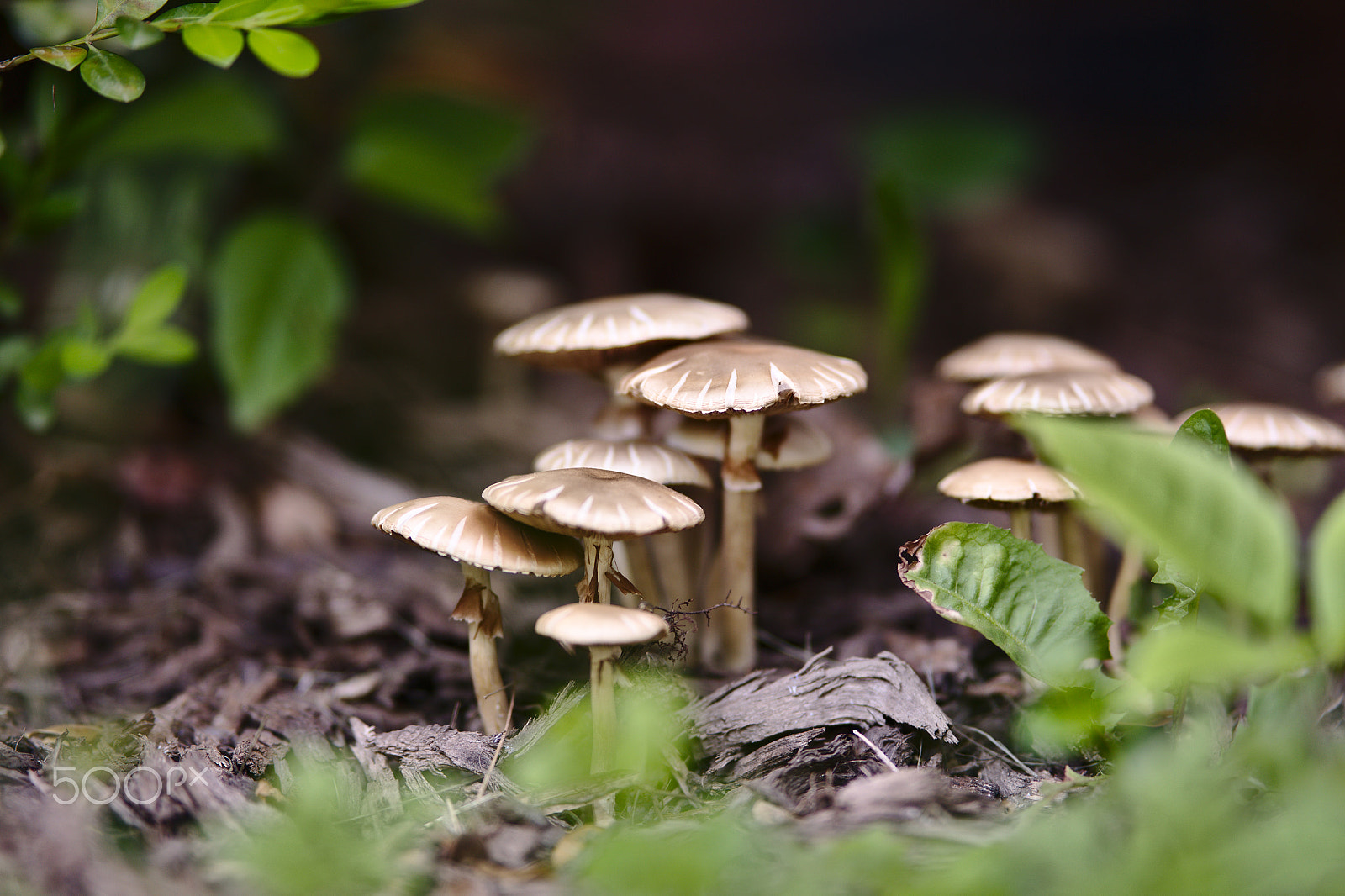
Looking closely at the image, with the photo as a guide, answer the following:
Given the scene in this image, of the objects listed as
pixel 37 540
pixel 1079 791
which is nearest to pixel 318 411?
pixel 37 540

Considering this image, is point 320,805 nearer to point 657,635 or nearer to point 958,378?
point 657,635

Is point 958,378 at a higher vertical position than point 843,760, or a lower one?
higher

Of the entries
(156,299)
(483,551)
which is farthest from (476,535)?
(156,299)

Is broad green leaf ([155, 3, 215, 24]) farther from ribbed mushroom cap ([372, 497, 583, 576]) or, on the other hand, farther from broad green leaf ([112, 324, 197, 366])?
ribbed mushroom cap ([372, 497, 583, 576])

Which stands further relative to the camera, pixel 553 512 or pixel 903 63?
pixel 903 63

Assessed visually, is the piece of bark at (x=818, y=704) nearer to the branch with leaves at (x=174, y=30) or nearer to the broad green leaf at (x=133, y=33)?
the branch with leaves at (x=174, y=30)

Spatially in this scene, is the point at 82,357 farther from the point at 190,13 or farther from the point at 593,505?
the point at 593,505

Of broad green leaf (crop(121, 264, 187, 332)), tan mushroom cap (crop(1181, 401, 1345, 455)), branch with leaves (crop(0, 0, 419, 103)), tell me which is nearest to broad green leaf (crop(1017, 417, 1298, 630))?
tan mushroom cap (crop(1181, 401, 1345, 455))
